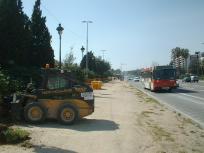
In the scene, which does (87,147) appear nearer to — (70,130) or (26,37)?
(70,130)

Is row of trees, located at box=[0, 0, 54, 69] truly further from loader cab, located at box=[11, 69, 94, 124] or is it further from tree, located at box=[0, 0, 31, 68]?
loader cab, located at box=[11, 69, 94, 124]

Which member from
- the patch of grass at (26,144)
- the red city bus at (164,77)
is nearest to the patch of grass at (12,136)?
the patch of grass at (26,144)

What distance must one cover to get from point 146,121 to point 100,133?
178 inches

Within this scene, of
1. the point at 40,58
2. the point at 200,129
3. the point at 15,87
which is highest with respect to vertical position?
the point at 40,58

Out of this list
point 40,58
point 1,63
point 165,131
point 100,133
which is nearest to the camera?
point 100,133

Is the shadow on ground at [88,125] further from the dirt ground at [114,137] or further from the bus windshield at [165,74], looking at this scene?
the bus windshield at [165,74]

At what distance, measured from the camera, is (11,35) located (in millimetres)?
27531

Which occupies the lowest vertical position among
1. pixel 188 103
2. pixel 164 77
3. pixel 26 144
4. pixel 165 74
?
pixel 26 144

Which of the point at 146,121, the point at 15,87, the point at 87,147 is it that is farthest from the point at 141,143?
the point at 15,87

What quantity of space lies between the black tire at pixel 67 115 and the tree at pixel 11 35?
12.3 m

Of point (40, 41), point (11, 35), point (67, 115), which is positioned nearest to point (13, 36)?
point (11, 35)

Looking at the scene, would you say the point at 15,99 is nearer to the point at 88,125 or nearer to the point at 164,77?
the point at 88,125

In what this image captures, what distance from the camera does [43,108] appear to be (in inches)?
598

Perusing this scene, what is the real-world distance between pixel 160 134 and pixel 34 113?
4.63 m
